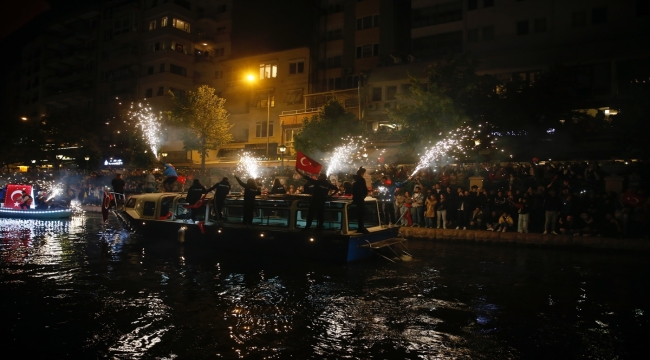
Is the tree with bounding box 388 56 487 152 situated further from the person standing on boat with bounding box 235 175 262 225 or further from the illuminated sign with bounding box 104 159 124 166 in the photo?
the illuminated sign with bounding box 104 159 124 166

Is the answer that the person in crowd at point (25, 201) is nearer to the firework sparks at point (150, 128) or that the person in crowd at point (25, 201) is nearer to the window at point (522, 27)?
the firework sparks at point (150, 128)

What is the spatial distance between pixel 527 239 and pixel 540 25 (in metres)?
20.3

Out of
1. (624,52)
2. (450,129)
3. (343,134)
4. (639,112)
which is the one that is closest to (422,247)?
(450,129)

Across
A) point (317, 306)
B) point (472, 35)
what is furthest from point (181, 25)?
point (317, 306)

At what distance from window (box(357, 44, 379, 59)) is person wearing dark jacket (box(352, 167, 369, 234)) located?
1147 inches

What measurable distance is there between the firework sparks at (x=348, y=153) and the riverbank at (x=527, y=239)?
43.9ft

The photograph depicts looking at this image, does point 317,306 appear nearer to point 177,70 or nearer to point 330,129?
point 330,129

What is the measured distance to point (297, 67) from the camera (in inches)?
1704

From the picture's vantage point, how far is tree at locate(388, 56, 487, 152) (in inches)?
976

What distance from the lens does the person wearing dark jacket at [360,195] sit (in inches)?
485

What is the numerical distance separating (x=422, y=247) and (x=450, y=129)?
35.0ft

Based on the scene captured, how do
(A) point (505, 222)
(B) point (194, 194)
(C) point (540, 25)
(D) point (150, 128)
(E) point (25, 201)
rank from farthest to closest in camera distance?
(D) point (150, 128), (C) point (540, 25), (E) point (25, 201), (A) point (505, 222), (B) point (194, 194)

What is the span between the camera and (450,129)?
979 inches

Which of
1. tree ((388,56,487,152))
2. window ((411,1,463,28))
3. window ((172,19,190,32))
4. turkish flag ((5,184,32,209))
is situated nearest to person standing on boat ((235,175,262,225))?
tree ((388,56,487,152))
